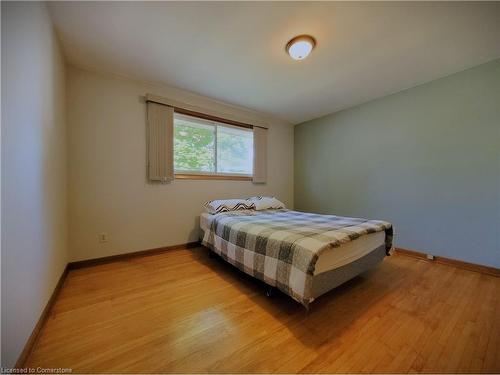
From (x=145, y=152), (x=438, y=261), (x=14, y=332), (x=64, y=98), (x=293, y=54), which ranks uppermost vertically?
(x=293, y=54)

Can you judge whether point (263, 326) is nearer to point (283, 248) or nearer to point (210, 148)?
point (283, 248)

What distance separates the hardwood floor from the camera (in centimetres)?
101

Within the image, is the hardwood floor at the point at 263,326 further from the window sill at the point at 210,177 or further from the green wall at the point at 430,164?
the window sill at the point at 210,177

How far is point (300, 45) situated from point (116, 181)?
2.51 metres

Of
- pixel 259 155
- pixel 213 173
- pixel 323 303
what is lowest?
pixel 323 303

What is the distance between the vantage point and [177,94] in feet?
9.11

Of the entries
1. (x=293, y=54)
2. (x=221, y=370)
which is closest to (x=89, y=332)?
(x=221, y=370)

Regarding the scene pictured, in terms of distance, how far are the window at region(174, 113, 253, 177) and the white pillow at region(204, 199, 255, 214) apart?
566mm

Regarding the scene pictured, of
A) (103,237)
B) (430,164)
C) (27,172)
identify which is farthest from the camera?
(430,164)

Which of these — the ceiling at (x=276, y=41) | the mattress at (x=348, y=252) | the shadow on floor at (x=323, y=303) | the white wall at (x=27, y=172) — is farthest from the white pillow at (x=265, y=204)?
the white wall at (x=27, y=172)

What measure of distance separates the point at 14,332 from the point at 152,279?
1.05 metres

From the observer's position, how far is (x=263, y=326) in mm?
1277

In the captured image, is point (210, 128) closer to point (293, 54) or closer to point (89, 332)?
point (293, 54)

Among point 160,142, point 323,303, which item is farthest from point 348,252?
point 160,142
